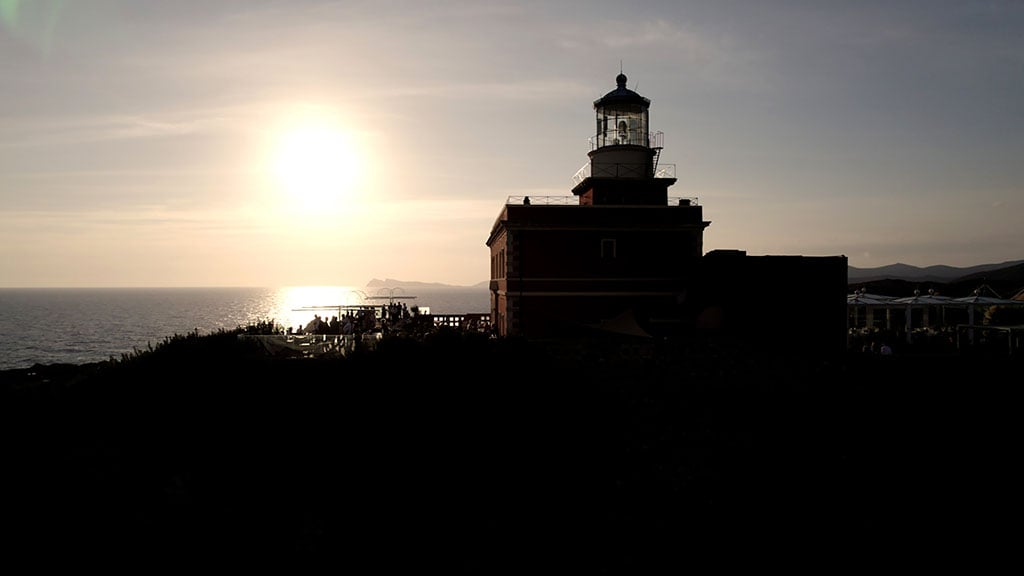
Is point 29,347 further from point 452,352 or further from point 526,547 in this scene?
point 526,547

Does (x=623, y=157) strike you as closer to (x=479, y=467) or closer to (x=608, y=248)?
(x=608, y=248)

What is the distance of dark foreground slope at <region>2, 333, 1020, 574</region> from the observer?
38.5ft

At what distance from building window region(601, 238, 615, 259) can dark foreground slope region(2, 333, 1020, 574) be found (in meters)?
7.43

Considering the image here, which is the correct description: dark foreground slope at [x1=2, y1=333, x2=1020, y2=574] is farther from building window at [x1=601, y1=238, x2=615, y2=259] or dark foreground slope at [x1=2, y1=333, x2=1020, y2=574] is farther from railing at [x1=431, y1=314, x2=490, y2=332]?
railing at [x1=431, y1=314, x2=490, y2=332]

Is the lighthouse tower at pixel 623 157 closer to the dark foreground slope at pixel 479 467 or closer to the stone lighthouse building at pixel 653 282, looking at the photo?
the stone lighthouse building at pixel 653 282

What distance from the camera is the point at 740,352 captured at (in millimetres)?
23406

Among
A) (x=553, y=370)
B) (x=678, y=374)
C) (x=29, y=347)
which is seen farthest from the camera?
(x=29, y=347)

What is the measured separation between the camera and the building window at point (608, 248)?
Answer: 26266 mm

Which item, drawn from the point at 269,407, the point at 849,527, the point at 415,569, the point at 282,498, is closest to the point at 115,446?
the point at 269,407

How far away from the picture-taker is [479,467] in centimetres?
1408

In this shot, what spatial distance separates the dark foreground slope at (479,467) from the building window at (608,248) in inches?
293

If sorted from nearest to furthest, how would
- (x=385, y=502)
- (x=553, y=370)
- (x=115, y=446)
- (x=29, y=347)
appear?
(x=385, y=502)
(x=115, y=446)
(x=553, y=370)
(x=29, y=347)

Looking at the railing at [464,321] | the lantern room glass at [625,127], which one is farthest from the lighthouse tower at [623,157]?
the railing at [464,321]

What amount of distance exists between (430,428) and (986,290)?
111ft
